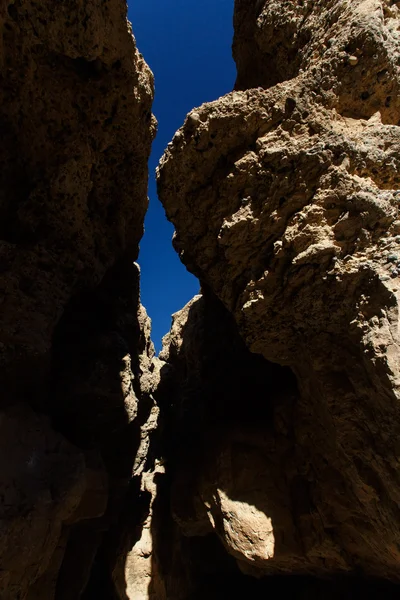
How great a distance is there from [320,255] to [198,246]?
185 centimetres

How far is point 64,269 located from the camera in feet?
17.8

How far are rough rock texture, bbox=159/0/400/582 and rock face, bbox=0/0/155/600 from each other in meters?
1.43

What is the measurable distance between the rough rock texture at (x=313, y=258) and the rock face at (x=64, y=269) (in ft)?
4.70

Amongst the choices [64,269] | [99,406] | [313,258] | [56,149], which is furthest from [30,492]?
[56,149]

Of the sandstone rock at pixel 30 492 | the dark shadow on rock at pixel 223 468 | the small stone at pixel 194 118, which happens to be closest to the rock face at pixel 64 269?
the sandstone rock at pixel 30 492

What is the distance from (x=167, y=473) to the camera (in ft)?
26.0

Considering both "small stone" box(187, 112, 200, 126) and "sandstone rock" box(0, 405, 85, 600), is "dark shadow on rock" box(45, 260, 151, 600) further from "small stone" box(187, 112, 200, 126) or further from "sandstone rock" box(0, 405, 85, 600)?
"small stone" box(187, 112, 200, 126)

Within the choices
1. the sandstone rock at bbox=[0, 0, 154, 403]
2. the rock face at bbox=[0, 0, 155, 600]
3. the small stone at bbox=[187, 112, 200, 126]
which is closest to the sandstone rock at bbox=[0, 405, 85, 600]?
the rock face at bbox=[0, 0, 155, 600]

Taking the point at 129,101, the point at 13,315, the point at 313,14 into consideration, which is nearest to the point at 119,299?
the point at 13,315

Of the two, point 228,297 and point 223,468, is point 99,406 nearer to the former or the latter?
point 223,468

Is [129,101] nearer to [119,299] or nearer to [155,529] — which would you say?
[119,299]

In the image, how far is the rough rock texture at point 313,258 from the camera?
3.22 m

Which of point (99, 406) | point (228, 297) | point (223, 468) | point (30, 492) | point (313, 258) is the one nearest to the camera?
point (313, 258)

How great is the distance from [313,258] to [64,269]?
3.72 metres
